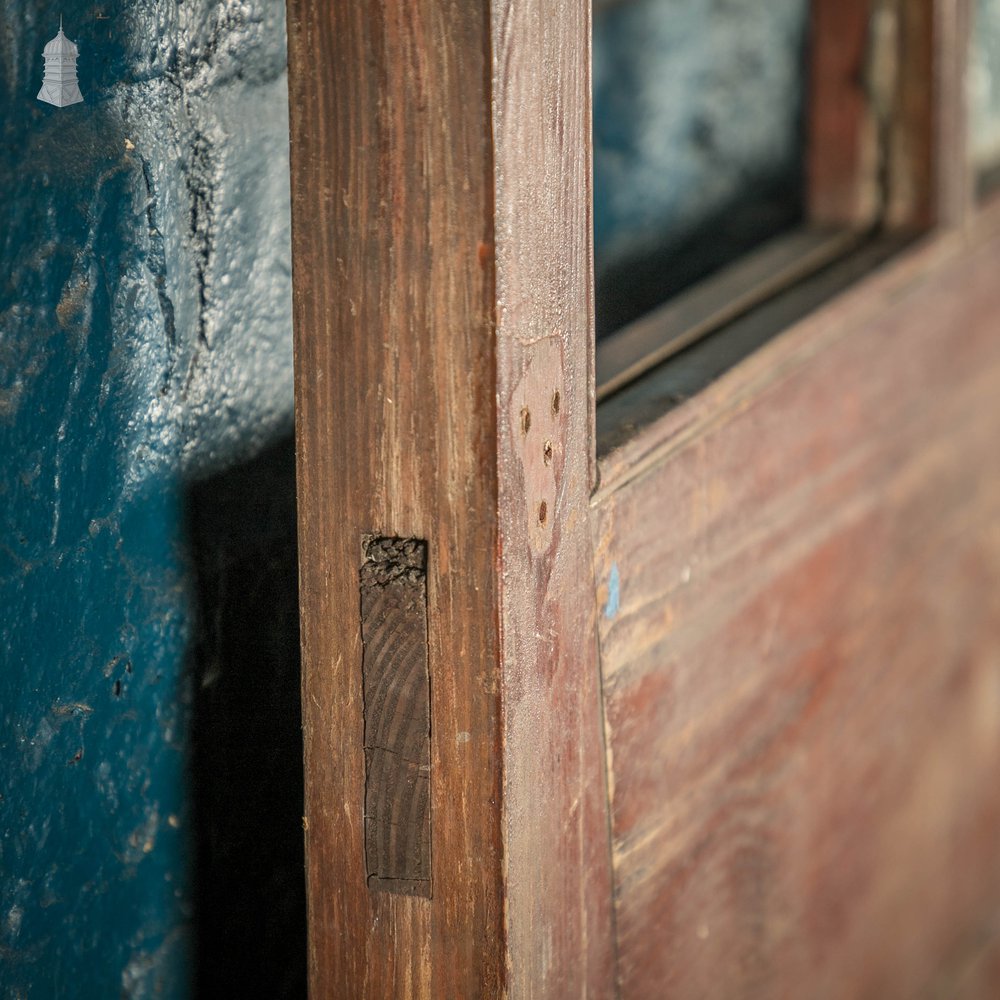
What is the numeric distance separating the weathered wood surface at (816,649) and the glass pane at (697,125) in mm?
279

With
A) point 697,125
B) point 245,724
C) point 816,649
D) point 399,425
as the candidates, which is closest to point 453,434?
point 399,425

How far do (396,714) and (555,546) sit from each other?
0.48ft

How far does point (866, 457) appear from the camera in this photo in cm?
127

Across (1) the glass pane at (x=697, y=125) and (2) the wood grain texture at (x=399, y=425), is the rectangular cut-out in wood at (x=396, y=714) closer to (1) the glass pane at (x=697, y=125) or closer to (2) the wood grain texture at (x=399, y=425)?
(2) the wood grain texture at (x=399, y=425)

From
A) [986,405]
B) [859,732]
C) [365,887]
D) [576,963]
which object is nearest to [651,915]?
[576,963]

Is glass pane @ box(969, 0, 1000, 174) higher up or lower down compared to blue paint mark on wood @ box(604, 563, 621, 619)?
higher up

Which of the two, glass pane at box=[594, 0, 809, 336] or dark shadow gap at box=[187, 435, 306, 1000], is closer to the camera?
dark shadow gap at box=[187, 435, 306, 1000]

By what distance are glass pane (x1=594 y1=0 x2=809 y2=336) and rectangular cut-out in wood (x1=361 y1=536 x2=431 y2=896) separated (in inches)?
29.3

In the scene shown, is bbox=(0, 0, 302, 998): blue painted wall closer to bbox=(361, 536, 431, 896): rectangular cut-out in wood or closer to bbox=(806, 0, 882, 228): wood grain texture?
bbox=(361, 536, 431, 896): rectangular cut-out in wood

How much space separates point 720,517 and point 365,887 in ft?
1.35

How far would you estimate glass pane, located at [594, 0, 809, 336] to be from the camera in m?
1.52

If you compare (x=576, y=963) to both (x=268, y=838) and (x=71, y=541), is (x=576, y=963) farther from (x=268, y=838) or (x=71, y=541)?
(x=71, y=541)

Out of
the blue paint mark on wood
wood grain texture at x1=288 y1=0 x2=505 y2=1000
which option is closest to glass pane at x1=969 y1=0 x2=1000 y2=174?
the blue paint mark on wood

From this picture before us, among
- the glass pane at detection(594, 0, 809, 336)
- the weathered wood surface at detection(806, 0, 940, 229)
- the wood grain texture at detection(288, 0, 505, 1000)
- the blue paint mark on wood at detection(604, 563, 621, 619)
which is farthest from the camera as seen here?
the glass pane at detection(594, 0, 809, 336)
